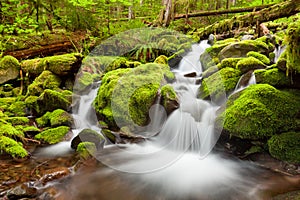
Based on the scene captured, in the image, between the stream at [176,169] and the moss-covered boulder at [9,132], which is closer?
the stream at [176,169]

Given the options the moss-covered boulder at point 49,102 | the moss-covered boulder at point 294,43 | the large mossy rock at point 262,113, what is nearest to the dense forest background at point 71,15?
the moss-covered boulder at point 49,102

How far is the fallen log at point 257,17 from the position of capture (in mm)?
7371

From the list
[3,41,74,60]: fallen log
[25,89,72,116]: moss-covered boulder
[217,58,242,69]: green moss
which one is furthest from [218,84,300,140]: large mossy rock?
[3,41,74,60]: fallen log

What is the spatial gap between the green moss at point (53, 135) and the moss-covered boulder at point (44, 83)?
2.17 metres

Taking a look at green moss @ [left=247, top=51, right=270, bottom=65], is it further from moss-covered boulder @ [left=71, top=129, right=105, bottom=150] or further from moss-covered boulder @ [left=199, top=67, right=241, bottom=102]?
moss-covered boulder @ [left=71, top=129, right=105, bottom=150]

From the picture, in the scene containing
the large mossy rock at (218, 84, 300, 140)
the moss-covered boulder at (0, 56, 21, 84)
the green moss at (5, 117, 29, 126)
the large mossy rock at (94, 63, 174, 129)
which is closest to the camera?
the large mossy rock at (218, 84, 300, 140)

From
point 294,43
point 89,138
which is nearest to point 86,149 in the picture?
point 89,138

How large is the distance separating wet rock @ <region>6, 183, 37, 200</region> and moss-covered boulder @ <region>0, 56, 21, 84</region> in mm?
5669

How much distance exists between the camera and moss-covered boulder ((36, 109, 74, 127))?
19.4ft

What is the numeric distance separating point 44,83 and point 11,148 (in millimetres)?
3315

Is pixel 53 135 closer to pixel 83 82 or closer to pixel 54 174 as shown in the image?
pixel 54 174

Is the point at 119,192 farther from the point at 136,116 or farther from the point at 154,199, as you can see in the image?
the point at 136,116

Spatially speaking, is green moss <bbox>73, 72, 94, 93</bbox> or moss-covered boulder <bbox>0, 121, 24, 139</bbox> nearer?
moss-covered boulder <bbox>0, 121, 24, 139</bbox>

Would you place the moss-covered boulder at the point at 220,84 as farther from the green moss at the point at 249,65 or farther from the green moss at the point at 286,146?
the green moss at the point at 286,146
